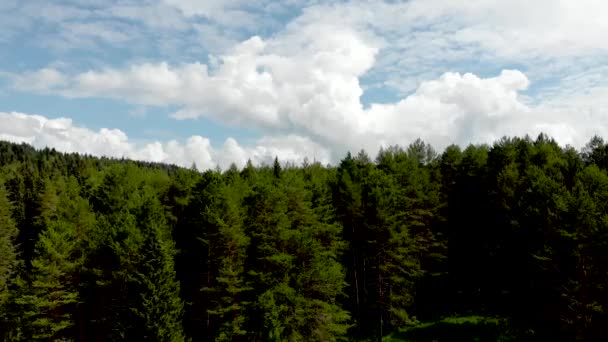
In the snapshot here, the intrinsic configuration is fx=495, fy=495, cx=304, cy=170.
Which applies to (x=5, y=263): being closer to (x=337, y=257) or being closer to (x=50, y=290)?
(x=50, y=290)

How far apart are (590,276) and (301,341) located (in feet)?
74.2

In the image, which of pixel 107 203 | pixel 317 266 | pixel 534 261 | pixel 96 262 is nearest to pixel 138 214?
pixel 96 262

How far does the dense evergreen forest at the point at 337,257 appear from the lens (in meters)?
37.7

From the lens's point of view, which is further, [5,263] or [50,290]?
[5,263]

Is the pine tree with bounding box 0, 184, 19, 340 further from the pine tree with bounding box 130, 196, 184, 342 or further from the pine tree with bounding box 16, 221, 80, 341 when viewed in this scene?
the pine tree with bounding box 130, 196, 184, 342

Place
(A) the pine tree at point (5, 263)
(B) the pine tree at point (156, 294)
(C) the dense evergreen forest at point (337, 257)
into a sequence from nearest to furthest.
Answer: (B) the pine tree at point (156, 294) → (C) the dense evergreen forest at point (337, 257) → (A) the pine tree at point (5, 263)

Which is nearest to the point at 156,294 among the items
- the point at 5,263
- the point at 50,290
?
the point at 50,290

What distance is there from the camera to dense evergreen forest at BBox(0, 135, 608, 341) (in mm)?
37719

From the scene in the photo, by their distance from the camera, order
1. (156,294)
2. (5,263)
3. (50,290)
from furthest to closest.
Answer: (5,263)
(50,290)
(156,294)

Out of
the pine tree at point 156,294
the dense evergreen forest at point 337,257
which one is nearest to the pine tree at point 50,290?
the dense evergreen forest at point 337,257

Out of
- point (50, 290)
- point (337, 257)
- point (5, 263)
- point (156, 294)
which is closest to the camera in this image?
point (156, 294)

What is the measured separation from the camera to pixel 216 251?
40.3 meters

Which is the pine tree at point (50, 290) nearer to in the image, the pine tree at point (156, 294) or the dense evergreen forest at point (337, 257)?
the dense evergreen forest at point (337, 257)

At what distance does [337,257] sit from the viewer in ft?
160
